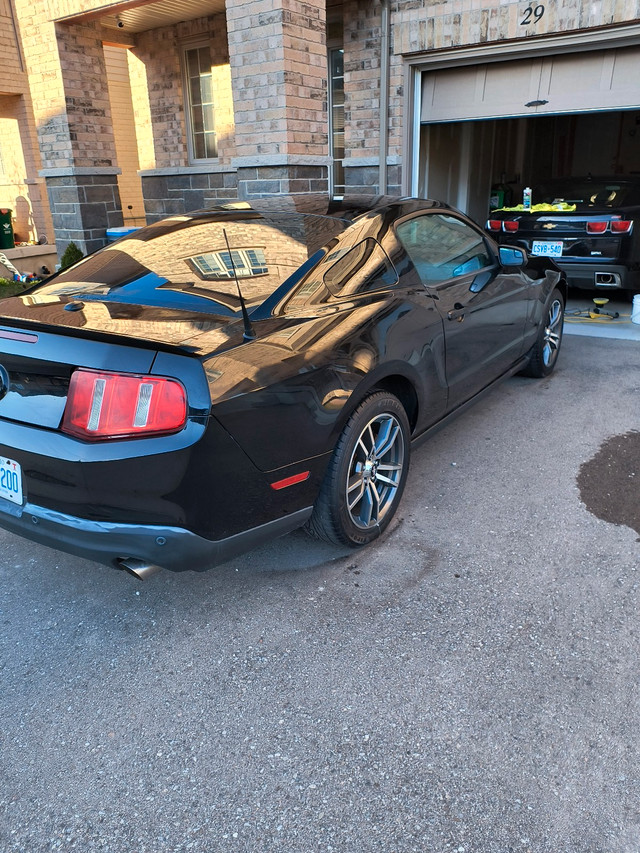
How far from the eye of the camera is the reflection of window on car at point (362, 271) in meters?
3.10

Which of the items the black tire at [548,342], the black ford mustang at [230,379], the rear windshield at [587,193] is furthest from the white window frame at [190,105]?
the black ford mustang at [230,379]

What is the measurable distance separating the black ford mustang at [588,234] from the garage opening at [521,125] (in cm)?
105

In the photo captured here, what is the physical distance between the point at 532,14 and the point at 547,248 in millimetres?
2533

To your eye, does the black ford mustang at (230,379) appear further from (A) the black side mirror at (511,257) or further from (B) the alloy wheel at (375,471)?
(A) the black side mirror at (511,257)

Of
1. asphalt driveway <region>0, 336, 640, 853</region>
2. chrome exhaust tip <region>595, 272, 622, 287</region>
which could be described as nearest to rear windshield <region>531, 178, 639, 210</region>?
chrome exhaust tip <region>595, 272, 622, 287</region>

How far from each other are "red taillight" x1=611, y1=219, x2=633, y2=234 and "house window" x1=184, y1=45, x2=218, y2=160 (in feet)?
22.2

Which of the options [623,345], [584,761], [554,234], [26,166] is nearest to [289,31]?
[554,234]

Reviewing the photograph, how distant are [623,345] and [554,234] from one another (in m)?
1.74

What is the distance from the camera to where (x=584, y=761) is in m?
2.12

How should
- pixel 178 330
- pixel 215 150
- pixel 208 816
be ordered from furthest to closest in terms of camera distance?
pixel 215 150
pixel 178 330
pixel 208 816

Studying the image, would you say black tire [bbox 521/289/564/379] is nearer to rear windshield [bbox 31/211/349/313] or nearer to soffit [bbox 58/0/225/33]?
rear windshield [bbox 31/211/349/313]

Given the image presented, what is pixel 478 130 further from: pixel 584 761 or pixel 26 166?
pixel 584 761

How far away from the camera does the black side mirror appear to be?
14.8 ft

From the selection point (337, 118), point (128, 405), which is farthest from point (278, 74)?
point (128, 405)
